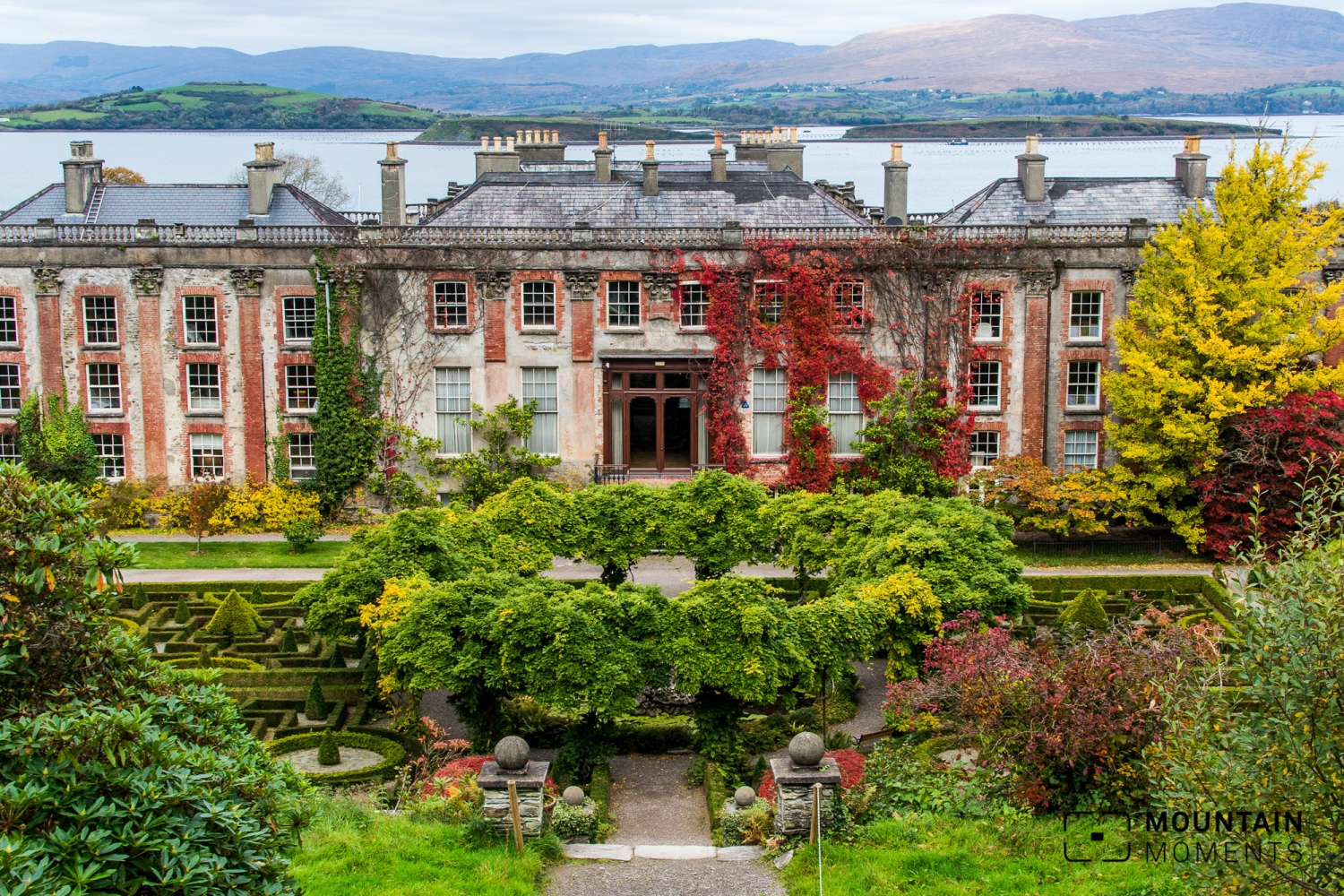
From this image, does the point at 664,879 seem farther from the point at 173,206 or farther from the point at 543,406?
the point at 173,206

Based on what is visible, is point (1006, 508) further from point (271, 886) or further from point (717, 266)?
point (271, 886)

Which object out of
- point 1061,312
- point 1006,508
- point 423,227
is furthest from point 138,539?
point 1061,312

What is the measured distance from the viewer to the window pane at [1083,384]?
49.2m

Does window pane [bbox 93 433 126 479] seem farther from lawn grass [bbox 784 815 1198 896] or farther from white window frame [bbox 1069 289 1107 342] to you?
lawn grass [bbox 784 815 1198 896]

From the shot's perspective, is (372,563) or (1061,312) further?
(1061,312)

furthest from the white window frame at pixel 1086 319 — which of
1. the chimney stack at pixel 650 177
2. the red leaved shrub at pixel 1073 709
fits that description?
the red leaved shrub at pixel 1073 709

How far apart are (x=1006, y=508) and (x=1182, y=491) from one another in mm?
5378

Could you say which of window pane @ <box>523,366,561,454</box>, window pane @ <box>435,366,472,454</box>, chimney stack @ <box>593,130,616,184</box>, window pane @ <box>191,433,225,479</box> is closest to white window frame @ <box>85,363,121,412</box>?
window pane @ <box>191,433,225,479</box>

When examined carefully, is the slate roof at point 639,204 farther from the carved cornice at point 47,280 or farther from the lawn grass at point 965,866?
the lawn grass at point 965,866

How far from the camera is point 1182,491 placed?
4412 cm

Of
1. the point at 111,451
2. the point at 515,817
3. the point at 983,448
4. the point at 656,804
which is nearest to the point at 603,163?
the point at 983,448

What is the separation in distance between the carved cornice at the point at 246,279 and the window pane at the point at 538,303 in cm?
898

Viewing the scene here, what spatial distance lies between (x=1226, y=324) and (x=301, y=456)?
30526mm

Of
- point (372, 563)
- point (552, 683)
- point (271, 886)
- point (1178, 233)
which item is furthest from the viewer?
point (1178, 233)
